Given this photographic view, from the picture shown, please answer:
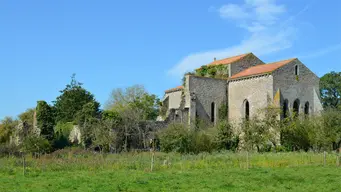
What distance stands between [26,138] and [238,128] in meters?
19.0

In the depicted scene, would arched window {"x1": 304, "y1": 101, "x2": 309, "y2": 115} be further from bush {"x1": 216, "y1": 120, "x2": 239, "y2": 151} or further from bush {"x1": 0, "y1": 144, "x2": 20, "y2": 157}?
bush {"x1": 0, "y1": 144, "x2": 20, "y2": 157}

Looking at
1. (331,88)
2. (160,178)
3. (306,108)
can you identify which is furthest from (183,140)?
(331,88)

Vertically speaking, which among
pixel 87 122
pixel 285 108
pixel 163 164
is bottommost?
pixel 163 164

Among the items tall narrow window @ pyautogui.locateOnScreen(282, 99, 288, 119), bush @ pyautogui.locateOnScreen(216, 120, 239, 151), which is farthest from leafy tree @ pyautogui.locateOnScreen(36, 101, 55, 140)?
tall narrow window @ pyautogui.locateOnScreen(282, 99, 288, 119)

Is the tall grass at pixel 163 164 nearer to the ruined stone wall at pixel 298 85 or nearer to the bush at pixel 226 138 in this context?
the bush at pixel 226 138

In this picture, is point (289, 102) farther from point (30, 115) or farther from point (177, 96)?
point (30, 115)

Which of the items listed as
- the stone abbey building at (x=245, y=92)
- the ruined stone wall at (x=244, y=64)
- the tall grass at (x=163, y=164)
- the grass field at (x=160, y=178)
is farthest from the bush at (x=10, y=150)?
the ruined stone wall at (x=244, y=64)

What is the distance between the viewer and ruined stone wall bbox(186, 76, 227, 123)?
141 feet

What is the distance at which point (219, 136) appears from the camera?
37688 millimetres

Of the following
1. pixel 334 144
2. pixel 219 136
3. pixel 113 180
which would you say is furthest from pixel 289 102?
pixel 113 180

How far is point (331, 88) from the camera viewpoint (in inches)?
2628

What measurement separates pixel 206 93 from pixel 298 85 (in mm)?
9666

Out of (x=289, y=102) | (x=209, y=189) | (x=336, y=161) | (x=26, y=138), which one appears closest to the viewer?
(x=209, y=189)

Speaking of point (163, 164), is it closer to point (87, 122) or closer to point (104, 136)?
point (104, 136)
